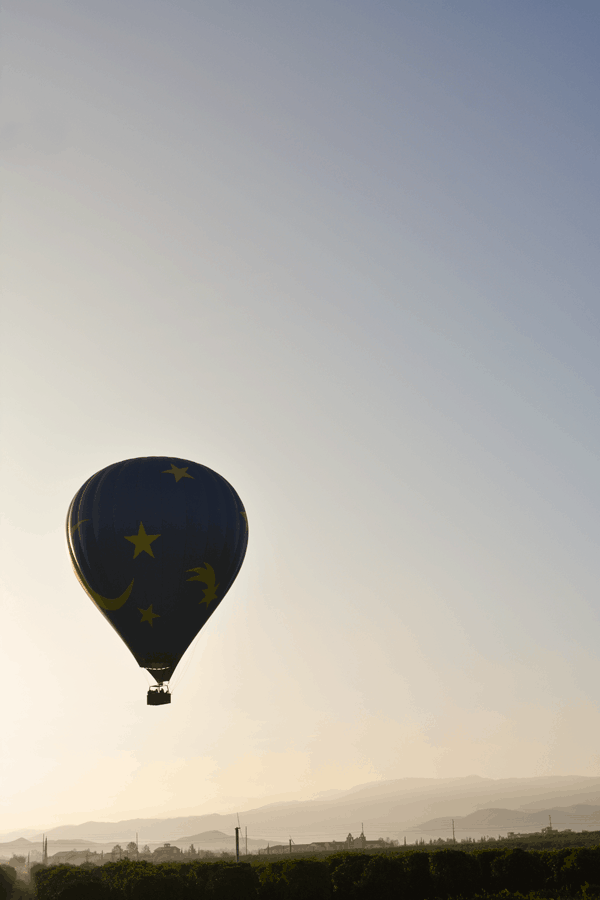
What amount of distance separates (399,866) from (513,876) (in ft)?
24.1

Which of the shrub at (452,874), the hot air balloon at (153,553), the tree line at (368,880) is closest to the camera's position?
the hot air balloon at (153,553)

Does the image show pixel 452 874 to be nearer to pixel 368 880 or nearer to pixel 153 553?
pixel 368 880

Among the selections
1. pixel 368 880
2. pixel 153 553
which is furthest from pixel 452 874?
pixel 153 553

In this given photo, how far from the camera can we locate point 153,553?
131 ft

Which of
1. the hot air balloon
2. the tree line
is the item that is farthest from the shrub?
the hot air balloon

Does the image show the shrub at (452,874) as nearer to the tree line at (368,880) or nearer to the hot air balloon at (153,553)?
the tree line at (368,880)

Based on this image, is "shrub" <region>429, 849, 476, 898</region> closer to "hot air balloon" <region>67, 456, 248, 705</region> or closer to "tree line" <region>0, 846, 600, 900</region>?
"tree line" <region>0, 846, 600, 900</region>

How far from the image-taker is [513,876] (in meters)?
49.9

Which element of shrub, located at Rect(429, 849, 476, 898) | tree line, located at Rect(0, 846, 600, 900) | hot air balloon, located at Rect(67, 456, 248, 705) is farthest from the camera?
shrub, located at Rect(429, 849, 476, 898)

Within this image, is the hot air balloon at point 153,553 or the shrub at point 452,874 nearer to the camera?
the hot air balloon at point 153,553

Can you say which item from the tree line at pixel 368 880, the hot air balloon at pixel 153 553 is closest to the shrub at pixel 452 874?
the tree line at pixel 368 880

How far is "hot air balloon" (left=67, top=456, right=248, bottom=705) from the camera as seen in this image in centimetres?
4006

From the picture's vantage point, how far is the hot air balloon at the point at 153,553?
40.1 m

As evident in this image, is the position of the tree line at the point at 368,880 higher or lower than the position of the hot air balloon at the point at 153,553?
lower
